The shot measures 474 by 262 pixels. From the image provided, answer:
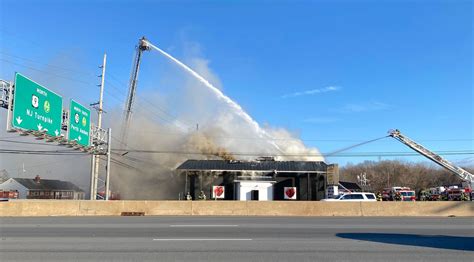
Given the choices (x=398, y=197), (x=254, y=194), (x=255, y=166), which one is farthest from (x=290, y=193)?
(x=398, y=197)

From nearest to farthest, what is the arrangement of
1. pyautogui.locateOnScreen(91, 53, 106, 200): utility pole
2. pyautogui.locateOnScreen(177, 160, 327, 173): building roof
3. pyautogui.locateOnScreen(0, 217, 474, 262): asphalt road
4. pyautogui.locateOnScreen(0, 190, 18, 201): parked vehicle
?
pyautogui.locateOnScreen(0, 217, 474, 262): asphalt road, pyautogui.locateOnScreen(91, 53, 106, 200): utility pole, pyautogui.locateOnScreen(177, 160, 327, 173): building roof, pyautogui.locateOnScreen(0, 190, 18, 201): parked vehicle

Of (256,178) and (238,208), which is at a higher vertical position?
(256,178)

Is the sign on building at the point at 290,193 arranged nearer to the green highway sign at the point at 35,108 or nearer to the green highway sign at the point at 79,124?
the green highway sign at the point at 79,124

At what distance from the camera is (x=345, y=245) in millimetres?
10109

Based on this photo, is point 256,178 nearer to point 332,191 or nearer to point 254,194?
point 254,194

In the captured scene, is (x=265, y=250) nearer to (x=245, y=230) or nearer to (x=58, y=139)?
(x=245, y=230)

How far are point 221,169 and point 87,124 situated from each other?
18270 mm

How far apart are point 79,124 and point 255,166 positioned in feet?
71.3

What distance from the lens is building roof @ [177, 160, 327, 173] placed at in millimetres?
47031

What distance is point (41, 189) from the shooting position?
304 feet

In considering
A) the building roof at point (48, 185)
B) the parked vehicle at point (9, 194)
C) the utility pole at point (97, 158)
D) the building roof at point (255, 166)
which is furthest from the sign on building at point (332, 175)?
the building roof at point (48, 185)

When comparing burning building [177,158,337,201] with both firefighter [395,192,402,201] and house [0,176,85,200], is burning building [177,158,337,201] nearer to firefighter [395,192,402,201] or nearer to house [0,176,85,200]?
firefighter [395,192,402,201]

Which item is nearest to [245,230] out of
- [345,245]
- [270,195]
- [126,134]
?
[345,245]

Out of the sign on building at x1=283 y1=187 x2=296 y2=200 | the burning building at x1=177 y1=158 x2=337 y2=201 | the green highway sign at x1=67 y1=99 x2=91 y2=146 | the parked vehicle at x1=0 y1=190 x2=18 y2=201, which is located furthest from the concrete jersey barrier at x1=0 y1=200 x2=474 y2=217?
the parked vehicle at x1=0 y1=190 x2=18 y2=201
